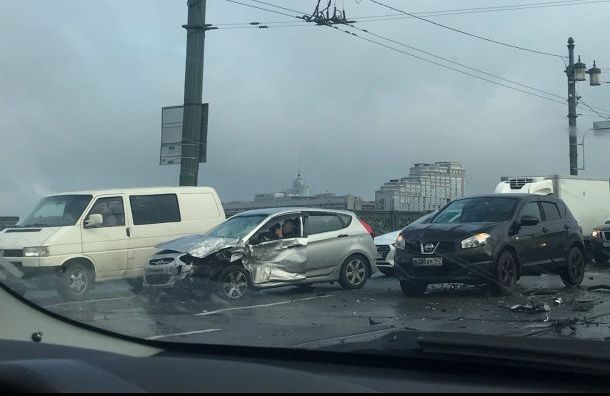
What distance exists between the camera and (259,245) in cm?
1152

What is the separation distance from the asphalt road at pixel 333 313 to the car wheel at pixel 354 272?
0.22 m

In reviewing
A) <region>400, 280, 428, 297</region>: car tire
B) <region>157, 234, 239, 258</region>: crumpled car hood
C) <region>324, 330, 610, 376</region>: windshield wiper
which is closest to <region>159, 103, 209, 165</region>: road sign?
<region>157, 234, 239, 258</region>: crumpled car hood

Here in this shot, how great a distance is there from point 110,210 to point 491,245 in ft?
20.4

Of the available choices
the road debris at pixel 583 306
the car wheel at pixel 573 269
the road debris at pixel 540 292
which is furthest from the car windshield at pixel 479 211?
the road debris at pixel 583 306

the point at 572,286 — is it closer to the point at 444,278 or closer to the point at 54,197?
the point at 444,278

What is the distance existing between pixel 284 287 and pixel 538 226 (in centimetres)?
432

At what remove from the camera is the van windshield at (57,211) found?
11.0m

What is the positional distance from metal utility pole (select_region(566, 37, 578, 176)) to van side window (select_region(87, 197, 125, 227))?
16.3m

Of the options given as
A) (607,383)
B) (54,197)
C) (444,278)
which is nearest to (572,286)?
(444,278)

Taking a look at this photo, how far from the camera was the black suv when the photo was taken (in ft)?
35.6

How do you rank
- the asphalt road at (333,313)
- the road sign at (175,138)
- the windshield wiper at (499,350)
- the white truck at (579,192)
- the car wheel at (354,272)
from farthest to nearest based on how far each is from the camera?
the white truck at (579,192), the road sign at (175,138), the car wheel at (354,272), the asphalt road at (333,313), the windshield wiper at (499,350)

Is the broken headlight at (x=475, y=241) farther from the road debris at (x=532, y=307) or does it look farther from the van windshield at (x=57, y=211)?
the van windshield at (x=57, y=211)

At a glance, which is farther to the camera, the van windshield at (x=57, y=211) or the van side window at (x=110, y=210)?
the van side window at (x=110, y=210)

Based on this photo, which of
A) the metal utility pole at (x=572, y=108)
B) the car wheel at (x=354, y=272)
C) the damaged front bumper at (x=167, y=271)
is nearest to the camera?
the damaged front bumper at (x=167, y=271)
